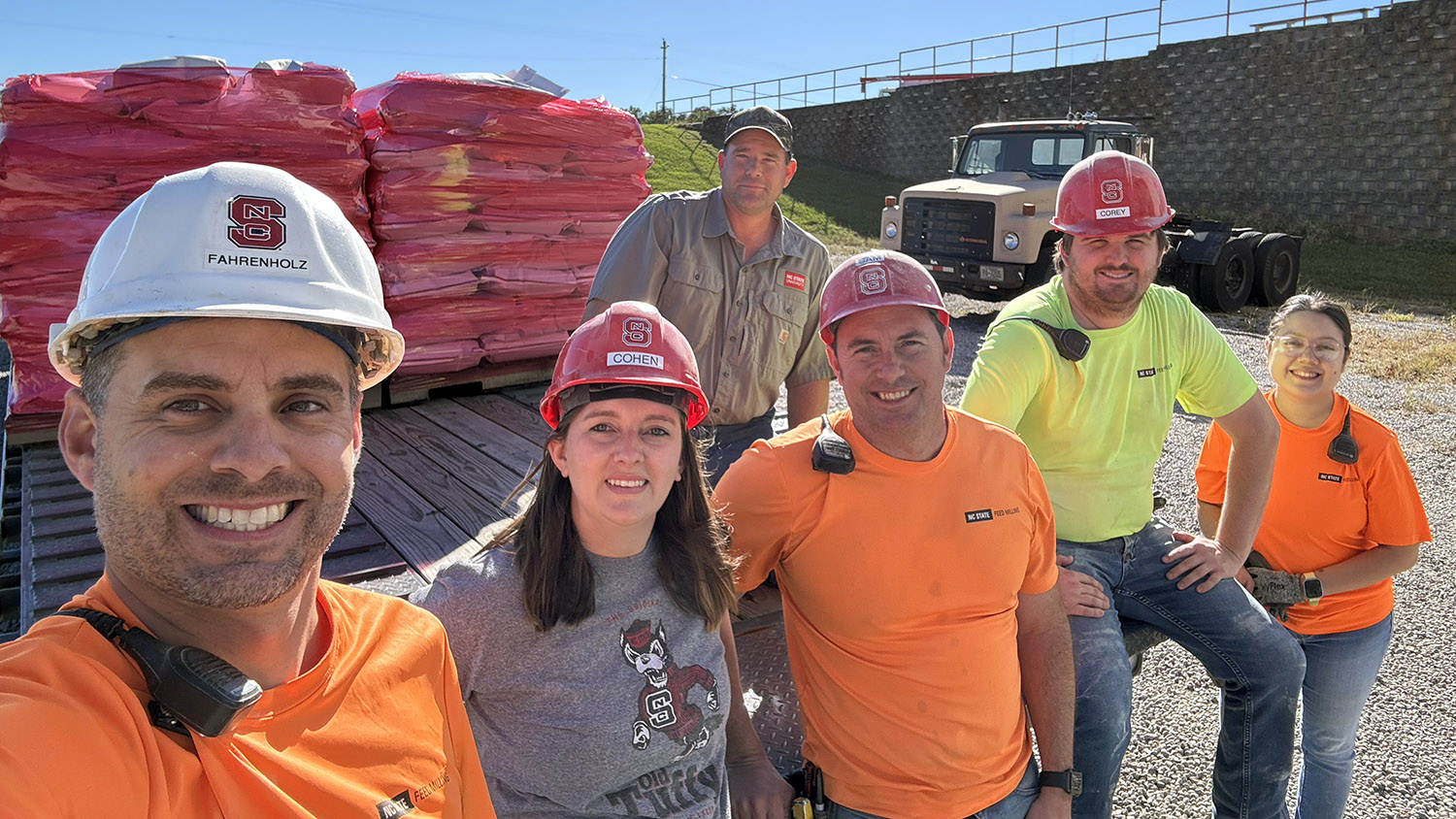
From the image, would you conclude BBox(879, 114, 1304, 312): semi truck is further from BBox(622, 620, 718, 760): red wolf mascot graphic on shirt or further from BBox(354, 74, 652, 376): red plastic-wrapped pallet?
BBox(622, 620, 718, 760): red wolf mascot graphic on shirt

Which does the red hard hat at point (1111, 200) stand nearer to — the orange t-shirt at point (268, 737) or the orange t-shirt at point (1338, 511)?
the orange t-shirt at point (1338, 511)

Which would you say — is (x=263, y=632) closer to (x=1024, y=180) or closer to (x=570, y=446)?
(x=570, y=446)

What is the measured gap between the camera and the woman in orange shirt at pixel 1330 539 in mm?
3062

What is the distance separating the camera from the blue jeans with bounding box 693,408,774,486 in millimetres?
3635

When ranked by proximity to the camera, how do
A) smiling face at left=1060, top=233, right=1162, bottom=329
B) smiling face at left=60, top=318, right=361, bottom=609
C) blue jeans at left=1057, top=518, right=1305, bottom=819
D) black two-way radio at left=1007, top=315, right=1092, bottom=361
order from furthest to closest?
smiling face at left=1060, top=233, right=1162, bottom=329 → black two-way radio at left=1007, top=315, right=1092, bottom=361 → blue jeans at left=1057, top=518, right=1305, bottom=819 → smiling face at left=60, top=318, right=361, bottom=609

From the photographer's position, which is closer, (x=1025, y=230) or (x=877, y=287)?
(x=877, y=287)

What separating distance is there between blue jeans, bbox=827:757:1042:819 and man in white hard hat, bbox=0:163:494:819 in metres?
1.21

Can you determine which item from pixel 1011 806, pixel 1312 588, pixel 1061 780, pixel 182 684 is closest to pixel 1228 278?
pixel 1312 588

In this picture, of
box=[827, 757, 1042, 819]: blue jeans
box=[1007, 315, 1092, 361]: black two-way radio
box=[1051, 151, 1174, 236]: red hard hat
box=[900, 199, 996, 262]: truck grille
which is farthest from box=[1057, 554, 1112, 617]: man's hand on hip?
box=[900, 199, 996, 262]: truck grille

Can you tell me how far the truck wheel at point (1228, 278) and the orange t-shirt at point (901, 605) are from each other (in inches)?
479

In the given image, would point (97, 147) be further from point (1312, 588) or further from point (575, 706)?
point (1312, 588)

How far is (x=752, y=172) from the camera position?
11.7 ft

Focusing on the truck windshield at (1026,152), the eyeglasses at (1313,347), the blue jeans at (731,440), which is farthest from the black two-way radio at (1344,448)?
the truck windshield at (1026,152)

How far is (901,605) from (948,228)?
35.5 ft
